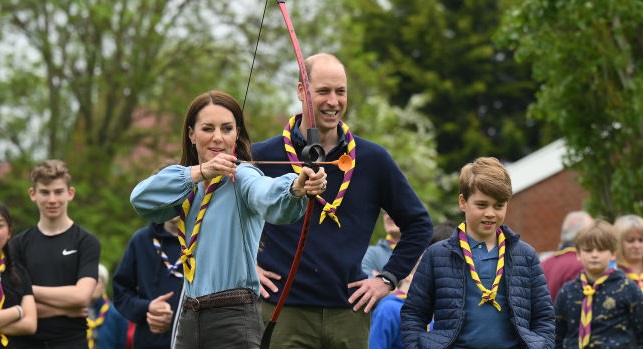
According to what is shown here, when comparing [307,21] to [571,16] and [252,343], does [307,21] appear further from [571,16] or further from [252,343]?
[252,343]

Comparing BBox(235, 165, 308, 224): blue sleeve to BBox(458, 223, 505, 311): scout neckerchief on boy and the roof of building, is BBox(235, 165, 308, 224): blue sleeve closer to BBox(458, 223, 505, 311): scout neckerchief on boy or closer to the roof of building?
BBox(458, 223, 505, 311): scout neckerchief on boy

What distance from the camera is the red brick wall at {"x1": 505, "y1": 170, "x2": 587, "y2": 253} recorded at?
99.1ft

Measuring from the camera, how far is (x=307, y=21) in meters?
27.3

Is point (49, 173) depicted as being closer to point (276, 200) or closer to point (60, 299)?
point (60, 299)

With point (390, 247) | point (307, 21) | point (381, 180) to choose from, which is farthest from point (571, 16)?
point (307, 21)

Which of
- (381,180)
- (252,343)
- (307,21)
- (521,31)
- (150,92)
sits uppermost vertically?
(307,21)

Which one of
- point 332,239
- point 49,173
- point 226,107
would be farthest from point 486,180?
point 49,173

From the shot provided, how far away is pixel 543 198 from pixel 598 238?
72.3ft

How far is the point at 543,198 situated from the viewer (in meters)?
30.7

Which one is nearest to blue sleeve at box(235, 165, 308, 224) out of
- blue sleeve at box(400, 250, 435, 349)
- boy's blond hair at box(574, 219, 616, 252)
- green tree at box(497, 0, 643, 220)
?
blue sleeve at box(400, 250, 435, 349)

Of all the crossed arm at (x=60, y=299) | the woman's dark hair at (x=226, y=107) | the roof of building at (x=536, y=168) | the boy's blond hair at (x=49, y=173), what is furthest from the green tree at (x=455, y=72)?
the woman's dark hair at (x=226, y=107)

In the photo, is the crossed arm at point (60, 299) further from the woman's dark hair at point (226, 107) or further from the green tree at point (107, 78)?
the green tree at point (107, 78)

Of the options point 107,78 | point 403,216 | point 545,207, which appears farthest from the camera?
point 545,207

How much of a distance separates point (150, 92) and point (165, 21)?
159 centimetres
